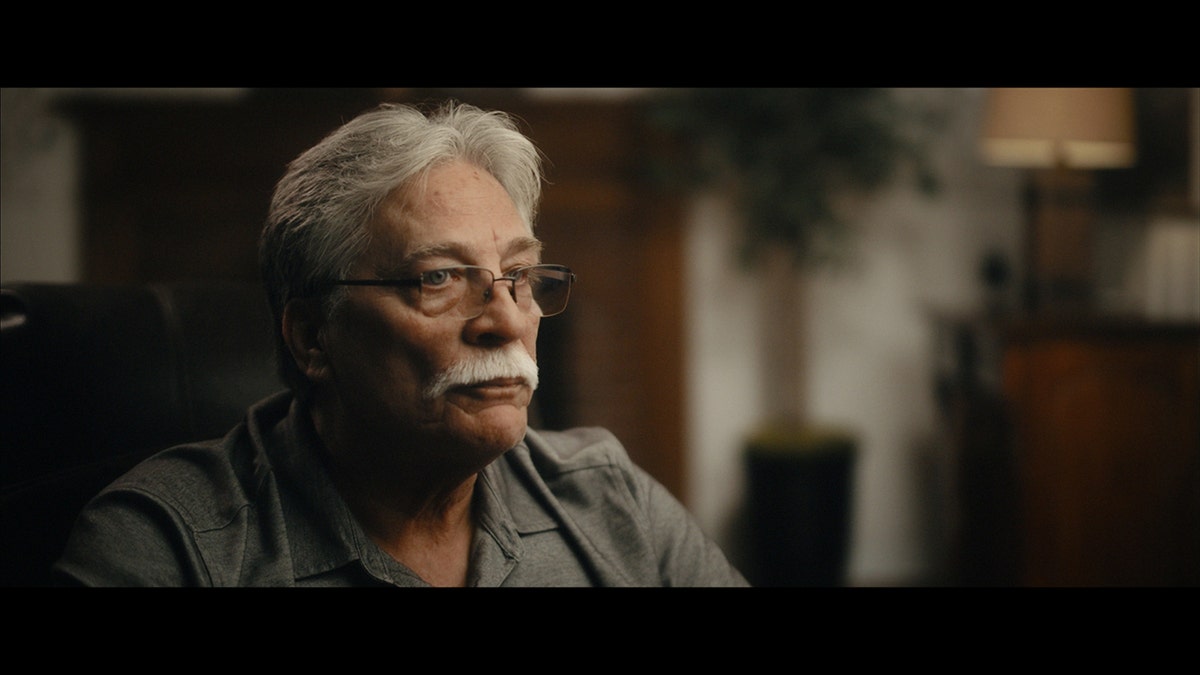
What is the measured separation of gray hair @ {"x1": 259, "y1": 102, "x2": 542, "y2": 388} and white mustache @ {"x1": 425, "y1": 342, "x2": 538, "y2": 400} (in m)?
0.09

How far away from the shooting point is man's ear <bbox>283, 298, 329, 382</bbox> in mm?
687

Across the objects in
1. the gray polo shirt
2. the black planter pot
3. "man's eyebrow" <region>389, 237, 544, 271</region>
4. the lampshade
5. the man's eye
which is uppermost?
the lampshade

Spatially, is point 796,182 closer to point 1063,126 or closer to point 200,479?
point 1063,126

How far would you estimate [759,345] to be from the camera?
8.93 feet

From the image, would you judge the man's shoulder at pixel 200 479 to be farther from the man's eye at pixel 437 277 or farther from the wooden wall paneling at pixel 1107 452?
the wooden wall paneling at pixel 1107 452

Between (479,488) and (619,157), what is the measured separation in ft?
6.06

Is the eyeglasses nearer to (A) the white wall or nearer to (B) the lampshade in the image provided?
(A) the white wall

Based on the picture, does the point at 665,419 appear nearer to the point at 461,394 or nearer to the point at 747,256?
the point at 747,256

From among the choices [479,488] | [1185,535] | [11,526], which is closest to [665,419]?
[1185,535]

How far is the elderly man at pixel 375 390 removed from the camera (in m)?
0.66

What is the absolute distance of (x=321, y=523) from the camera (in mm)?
697

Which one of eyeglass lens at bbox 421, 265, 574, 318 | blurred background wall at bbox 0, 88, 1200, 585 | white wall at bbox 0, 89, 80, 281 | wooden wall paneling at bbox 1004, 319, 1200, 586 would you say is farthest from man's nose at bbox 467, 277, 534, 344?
wooden wall paneling at bbox 1004, 319, 1200, 586

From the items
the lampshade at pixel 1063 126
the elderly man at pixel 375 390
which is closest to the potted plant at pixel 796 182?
the lampshade at pixel 1063 126

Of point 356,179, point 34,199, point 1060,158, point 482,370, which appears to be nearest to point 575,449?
point 482,370
